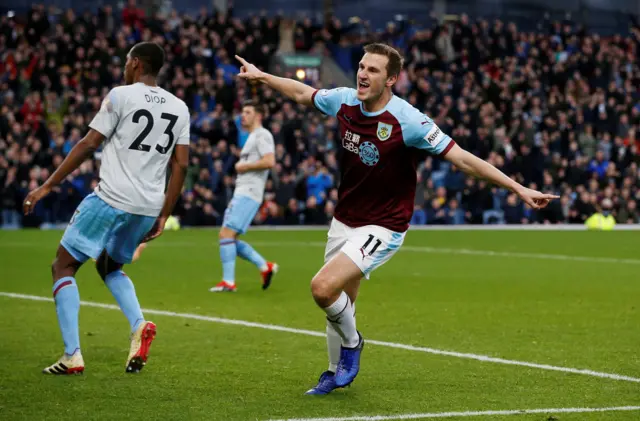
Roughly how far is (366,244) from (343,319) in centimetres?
52

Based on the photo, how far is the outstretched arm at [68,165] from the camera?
A: 8.02 meters

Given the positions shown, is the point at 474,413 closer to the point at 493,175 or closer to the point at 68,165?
the point at 493,175

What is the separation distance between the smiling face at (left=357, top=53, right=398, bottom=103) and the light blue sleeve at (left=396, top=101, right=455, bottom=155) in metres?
0.20

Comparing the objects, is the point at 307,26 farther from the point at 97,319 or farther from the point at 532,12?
the point at 97,319

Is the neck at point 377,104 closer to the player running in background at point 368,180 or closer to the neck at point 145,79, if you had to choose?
the player running in background at point 368,180

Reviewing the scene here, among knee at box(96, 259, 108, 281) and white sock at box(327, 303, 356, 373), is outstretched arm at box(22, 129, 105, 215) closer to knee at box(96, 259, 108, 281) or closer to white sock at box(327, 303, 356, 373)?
knee at box(96, 259, 108, 281)

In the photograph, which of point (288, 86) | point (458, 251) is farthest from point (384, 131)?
point (458, 251)

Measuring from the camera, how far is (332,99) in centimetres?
777

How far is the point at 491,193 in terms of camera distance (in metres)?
31.9

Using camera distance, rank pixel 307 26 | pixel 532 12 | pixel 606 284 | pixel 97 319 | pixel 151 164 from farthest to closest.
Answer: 1. pixel 532 12
2. pixel 307 26
3. pixel 606 284
4. pixel 97 319
5. pixel 151 164

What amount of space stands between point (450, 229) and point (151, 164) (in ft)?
69.7

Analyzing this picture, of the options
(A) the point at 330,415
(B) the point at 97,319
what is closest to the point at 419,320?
(B) the point at 97,319

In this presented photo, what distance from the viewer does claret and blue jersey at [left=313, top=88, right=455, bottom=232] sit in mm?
7418

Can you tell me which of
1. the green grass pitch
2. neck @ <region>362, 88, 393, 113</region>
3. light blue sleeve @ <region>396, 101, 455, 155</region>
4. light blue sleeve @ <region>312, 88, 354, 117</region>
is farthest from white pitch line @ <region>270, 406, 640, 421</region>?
Result: light blue sleeve @ <region>312, 88, 354, 117</region>
